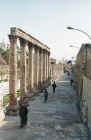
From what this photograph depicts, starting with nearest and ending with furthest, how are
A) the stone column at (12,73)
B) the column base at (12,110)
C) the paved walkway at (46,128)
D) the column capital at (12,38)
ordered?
1. the paved walkway at (46,128)
2. the column base at (12,110)
3. the column capital at (12,38)
4. the stone column at (12,73)

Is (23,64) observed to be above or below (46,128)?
above

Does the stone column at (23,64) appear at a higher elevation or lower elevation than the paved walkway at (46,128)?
higher

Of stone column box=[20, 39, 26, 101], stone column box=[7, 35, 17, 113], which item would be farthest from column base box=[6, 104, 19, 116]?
stone column box=[20, 39, 26, 101]

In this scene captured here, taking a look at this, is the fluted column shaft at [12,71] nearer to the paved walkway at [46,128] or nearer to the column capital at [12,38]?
the column capital at [12,38]

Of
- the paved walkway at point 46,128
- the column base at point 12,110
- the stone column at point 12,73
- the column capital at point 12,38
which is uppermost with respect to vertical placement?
the column capital at point 12,38

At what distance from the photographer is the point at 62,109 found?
15.6m

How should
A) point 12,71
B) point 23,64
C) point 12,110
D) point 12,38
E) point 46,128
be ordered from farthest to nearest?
point 23,64
point 12,71
point 12,38
point 12,110
point 46,128

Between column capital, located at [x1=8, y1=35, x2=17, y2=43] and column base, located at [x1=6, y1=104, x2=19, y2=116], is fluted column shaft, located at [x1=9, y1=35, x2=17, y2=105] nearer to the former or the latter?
column capital, located at [x1=8, y1=35, x2=17, y2=43]

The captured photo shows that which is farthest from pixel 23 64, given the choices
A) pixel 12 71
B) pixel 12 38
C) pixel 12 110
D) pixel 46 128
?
pixel 46 128

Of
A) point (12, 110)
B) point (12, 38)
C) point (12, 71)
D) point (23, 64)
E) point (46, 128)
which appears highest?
point (12, 38)

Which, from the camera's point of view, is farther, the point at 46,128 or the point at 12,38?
the point at 12,38

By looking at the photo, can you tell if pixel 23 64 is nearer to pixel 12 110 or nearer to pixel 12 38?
pixel 12 38

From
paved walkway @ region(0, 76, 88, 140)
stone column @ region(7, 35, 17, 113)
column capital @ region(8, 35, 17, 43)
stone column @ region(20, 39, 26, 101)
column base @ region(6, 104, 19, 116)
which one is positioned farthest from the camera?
stone column @ region(20, 39, 26, 101)

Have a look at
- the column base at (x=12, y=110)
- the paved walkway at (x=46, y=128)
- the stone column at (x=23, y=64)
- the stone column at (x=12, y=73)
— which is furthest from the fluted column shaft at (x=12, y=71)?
the stone column at (x=23, y=64)
